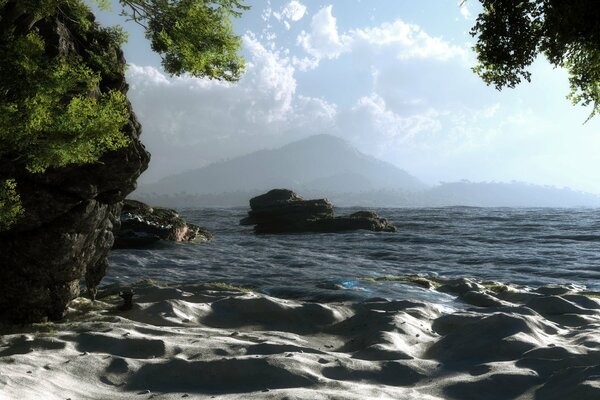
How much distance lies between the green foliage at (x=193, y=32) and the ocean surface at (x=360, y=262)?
762 cm

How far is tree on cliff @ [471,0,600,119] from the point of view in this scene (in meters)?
9.74

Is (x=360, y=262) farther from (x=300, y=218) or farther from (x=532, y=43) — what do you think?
(x=300, y=218)

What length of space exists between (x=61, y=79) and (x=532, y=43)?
9.72 meters

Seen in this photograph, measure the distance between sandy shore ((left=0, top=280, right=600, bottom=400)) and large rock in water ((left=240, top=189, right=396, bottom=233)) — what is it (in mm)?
30956

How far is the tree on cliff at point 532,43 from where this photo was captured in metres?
9.74

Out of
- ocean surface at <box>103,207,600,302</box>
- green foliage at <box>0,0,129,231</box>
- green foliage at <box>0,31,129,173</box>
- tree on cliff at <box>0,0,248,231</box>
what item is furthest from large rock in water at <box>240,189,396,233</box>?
green foliage at <box>0,31,129,173</box>

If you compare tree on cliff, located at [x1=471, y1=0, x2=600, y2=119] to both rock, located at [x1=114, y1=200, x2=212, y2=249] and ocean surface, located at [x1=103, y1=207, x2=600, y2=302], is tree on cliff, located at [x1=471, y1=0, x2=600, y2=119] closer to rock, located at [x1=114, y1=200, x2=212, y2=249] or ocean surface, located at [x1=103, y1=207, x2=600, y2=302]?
ocean surface, located at [x1=103, y1=207, x2=600, y2=302]

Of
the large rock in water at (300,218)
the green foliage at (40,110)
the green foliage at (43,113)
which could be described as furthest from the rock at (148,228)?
the green foliage at (43,113)

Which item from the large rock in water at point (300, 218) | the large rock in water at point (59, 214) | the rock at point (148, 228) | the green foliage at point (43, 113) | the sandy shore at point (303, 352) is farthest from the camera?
the large rock in water at point (300, 218)

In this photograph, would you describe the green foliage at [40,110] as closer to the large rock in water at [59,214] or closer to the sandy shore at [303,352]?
the large rock in water at [59,214]

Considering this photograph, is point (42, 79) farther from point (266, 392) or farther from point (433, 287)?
point (433, 287)

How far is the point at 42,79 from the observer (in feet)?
23.7

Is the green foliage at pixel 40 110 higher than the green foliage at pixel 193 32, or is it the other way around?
the green foliage at pixel 193 32

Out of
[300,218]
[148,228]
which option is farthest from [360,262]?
[300,218]
